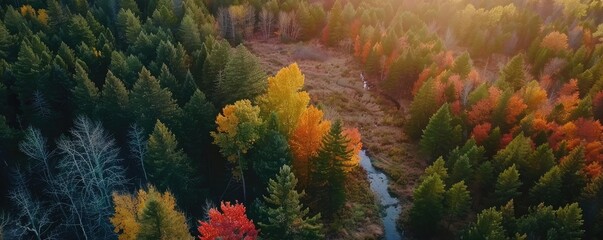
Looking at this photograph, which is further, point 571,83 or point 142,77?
point 571,83

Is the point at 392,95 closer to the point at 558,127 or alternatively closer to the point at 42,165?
the point at 558,127

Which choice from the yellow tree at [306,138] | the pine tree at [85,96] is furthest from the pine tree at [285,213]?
the pine tree at [85,96]

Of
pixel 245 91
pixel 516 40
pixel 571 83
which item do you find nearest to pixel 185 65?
pixel 245 91

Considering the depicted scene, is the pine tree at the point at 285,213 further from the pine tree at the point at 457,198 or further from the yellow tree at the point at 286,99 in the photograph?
the pine tree at the point at 457,198

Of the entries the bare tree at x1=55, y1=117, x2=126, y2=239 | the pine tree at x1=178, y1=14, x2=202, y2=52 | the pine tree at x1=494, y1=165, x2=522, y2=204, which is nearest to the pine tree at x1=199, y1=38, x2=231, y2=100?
the pine tree at x1=178, y1=14, x2=202, y2=52

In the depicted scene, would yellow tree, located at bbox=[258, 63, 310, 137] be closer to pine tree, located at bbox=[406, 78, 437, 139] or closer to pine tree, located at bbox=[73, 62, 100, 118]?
pine tree, located at bbox=[73, 62, 100, 118]

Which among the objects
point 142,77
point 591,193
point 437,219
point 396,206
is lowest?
point 396,206
